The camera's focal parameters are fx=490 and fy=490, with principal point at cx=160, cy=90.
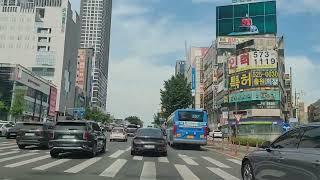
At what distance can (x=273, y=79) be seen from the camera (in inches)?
3280

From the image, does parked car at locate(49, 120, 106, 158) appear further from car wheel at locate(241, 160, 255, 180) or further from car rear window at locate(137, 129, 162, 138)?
car wheel at locate(241, 160, 255, 180)

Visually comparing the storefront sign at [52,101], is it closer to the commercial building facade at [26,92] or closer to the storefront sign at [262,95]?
the commercial building facade at [26,92]

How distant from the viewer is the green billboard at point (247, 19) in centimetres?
10100

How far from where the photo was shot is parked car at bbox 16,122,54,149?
26828 millimetres

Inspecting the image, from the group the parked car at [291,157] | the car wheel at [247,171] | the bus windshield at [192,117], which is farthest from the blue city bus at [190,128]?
the parked car at [291,157]

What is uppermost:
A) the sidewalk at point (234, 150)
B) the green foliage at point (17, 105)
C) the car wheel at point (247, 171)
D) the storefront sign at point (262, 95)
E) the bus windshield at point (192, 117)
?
the storefront sign at point (262, 95)

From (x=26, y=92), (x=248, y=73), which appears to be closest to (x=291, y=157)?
(x=248, y=73)

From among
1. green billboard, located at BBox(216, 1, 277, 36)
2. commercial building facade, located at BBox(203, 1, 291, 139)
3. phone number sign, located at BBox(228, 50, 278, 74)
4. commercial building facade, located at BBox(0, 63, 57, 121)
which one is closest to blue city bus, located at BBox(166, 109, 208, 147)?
commercial building facade, located at BBox(203, 1, 291, 139)

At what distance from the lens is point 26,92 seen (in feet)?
319

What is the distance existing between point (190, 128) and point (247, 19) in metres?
72.6

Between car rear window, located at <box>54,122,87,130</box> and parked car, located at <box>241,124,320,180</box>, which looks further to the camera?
car rear window, located at <box>54,122,87,130</box>

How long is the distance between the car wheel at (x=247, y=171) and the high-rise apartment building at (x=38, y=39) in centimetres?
12365

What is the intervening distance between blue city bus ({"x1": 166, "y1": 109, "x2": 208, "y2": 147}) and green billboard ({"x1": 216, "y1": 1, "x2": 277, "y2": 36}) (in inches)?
2778

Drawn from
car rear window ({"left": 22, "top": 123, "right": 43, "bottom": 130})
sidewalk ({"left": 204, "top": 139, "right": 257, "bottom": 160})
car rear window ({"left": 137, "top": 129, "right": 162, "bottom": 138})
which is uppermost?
car rear window ({"left": 22, "top": 123, "right": 43, "bottom": 130})
